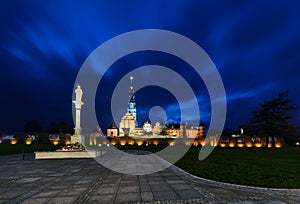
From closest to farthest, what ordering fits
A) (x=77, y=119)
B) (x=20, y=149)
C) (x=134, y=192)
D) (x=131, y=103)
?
1. (x=134, y=192)
2. (x=77, y=119)
3. (x=20, y=149)
4. (x=131, y=103)

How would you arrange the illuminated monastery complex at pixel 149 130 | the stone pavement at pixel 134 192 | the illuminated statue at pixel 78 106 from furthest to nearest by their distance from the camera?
the illuminated monastery complex at pixel 149 130, the illuminated statue at pixel 78 106, the stone pavement at pixel 134 192

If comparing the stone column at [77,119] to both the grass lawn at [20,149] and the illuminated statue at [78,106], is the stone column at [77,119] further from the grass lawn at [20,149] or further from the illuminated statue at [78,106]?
the grass lawn at [20,149]

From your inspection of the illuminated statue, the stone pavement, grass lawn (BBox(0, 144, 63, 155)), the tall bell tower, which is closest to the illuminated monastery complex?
the tall bell tower

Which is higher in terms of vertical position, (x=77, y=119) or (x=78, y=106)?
(x=78, y=106)

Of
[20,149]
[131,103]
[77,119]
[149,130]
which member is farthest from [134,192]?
[131,103]

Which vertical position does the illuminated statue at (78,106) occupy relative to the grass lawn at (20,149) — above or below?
above

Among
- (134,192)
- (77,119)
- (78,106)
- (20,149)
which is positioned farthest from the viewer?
(20,149)

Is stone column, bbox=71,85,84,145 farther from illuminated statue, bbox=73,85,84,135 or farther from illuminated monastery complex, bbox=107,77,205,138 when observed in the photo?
illuminated monastery complex, bbox=107,77,205,138

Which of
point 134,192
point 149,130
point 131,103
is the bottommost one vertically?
point 134,192

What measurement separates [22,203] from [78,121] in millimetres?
A: 16084

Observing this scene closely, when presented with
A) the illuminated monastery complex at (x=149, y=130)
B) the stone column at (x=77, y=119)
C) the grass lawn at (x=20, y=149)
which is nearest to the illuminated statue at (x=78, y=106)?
the stone column at (x=77, y=119)

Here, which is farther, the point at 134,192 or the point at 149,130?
the point at 149,130

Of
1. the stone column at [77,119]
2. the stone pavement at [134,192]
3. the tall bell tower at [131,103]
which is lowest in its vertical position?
the stone pavement at [134,192]

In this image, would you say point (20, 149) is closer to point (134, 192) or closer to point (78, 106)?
point (78, 106)
